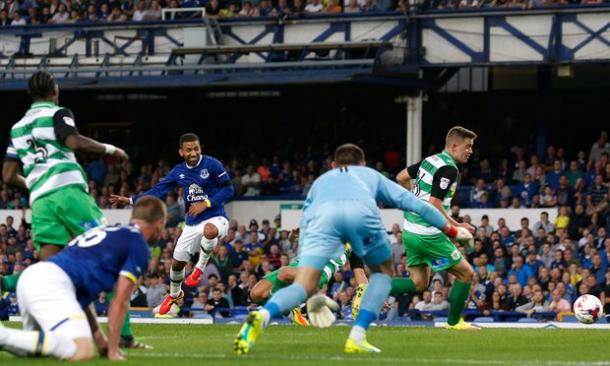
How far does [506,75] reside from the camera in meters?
36.4

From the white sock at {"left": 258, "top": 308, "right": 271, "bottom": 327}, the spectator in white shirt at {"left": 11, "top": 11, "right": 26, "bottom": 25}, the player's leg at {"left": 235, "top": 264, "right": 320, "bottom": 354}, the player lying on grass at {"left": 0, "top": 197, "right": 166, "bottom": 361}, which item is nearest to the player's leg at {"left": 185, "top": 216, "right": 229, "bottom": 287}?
the player's leg at {"left": 235, "top": 264, "right": 320, "bottom": 354}

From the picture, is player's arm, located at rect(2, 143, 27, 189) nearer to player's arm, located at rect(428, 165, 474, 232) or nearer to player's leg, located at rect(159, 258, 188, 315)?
player's arm, located at rect(428, 165, 474, 232)

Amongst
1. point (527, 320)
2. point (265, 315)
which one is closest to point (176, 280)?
point (527, 320)

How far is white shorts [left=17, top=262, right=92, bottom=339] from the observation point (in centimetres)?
1123

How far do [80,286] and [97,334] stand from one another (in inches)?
25.8

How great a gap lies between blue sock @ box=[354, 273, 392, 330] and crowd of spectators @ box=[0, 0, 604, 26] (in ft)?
64.6

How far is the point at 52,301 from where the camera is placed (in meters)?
11.2

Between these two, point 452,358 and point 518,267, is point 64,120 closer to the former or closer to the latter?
point 452,358

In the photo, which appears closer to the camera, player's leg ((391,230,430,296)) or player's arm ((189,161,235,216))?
player's leg ((391,230,430,296))

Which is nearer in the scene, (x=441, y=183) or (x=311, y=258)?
(x=311, y=258)

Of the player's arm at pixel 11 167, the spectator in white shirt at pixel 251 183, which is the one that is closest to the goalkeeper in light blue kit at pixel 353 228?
the player's arm at pixel 11 167

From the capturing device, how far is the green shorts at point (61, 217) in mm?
12695

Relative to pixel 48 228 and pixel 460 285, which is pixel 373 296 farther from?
pixel 460 285

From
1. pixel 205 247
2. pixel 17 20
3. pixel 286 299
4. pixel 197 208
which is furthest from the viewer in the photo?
pixel 17 20
